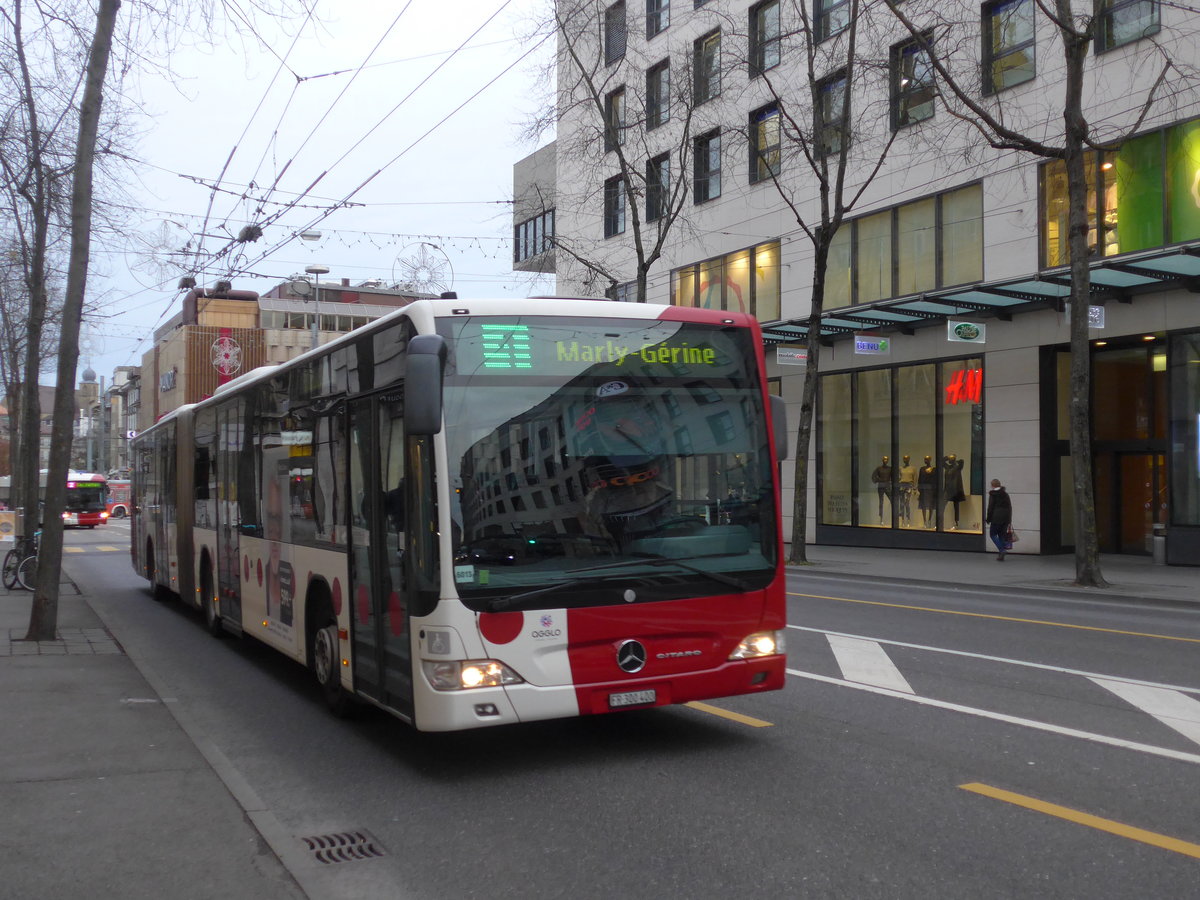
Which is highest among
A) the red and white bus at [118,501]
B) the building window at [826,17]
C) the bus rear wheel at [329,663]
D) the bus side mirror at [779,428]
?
the building window at [826,17]

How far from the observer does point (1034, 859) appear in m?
5.03

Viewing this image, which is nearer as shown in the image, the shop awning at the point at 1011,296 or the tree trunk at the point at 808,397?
the shop awning at the point at 1011,296

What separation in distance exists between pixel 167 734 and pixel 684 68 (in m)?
23.1

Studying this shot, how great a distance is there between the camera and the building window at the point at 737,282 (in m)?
32.6

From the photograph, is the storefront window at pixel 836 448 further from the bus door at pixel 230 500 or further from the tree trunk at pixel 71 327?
the tree trunk at pixel 71 327

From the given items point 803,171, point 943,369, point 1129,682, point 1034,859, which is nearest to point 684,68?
point 803,171

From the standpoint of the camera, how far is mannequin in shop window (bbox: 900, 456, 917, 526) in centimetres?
Answer: 2883

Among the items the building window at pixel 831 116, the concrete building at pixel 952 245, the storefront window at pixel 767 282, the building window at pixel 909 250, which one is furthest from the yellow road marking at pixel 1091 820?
the storefront window at pixel 767 282

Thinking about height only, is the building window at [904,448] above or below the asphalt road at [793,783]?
above

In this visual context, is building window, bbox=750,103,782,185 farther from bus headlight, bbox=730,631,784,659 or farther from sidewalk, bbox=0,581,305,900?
sidewalk, bbox=0,581,305,900

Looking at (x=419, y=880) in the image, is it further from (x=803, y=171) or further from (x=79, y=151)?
(x=803, y=171)

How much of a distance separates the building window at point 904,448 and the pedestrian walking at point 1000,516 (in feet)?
7.42

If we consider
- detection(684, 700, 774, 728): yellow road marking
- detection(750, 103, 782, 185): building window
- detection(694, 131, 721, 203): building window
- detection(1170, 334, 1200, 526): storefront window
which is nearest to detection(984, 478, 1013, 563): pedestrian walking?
detection(1170, 334, 1200, 526): storefront window

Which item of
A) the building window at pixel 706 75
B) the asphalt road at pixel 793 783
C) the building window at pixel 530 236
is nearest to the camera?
the asphalt road at pixel 793 783
